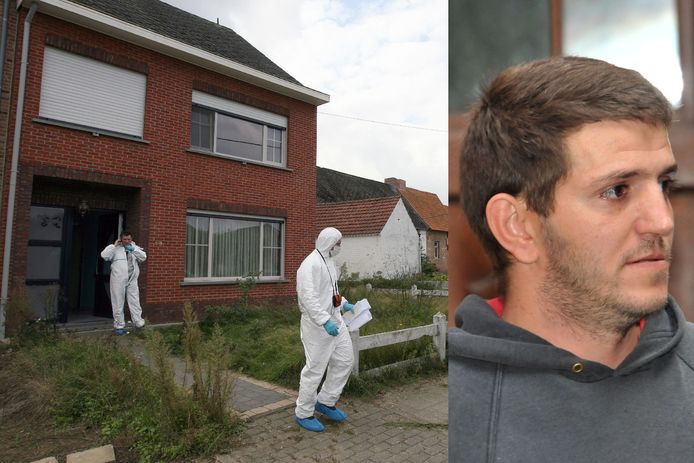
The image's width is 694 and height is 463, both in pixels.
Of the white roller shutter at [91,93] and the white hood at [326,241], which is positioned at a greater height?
the white roller shutter at [91,93]

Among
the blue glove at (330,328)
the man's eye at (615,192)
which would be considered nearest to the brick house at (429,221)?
the blue glove at (330,328)

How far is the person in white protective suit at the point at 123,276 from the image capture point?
799cm

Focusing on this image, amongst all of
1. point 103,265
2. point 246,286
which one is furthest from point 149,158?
point 246,286

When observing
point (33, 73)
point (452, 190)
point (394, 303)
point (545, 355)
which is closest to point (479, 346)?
point (545, 355)

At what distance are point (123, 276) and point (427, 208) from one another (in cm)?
2478

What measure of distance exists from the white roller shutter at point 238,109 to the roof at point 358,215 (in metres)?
10.2

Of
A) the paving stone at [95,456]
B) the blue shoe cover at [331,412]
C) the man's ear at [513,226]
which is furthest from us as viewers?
the blue shoe cover at [331,412]

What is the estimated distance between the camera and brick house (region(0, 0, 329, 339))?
7676 mm

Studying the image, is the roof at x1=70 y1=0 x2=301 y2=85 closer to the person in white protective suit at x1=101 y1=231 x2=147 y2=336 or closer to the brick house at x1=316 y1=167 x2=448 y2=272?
the person in white protective suit at x1=101 y1=231 x2=147 y2=336

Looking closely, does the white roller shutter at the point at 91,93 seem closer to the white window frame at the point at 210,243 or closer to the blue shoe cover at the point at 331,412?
the white window frame at the point at 210,243

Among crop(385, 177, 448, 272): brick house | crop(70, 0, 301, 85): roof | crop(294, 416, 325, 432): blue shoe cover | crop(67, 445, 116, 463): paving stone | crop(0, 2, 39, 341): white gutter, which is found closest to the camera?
crop(67, 445, 116, 463): paving stone

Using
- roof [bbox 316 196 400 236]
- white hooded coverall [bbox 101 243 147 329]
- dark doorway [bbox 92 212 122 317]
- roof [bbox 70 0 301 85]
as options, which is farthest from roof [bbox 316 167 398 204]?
white hooded coverall [bbox 101 243 147 329]

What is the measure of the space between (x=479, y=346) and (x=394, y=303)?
8.05 meters

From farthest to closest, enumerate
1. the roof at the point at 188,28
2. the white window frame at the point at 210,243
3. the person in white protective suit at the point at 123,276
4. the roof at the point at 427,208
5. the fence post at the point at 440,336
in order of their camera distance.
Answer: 1. the roof at the point at 427,208
2. the white window frame at the point at 210,243
3. the roof at the point at 188,28
4. the person in white protective suit at the point at 123,276
5. the fence post at the point at 440,336
